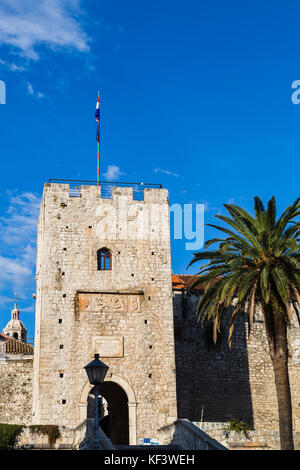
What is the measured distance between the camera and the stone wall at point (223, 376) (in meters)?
31.8

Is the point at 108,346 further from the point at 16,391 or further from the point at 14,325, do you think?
the point at 14,325

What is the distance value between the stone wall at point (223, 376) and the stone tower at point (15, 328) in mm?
41213

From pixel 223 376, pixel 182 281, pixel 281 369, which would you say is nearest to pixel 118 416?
pixel 223 376

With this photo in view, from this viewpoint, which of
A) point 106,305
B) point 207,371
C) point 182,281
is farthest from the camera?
point 182,281

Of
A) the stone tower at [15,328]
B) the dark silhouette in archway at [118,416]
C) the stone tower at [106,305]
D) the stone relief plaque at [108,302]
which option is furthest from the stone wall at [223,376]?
the stone tower at [15,328]

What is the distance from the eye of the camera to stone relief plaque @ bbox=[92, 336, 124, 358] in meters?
26.2

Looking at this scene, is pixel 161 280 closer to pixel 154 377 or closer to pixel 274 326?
pixel 154 377

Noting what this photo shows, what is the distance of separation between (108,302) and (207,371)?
854cm

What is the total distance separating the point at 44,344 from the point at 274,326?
32.7ft

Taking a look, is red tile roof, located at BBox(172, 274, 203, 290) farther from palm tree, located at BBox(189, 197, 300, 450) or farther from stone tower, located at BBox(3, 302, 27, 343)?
stone tower, located at BBox(3, 302, 27, 343)

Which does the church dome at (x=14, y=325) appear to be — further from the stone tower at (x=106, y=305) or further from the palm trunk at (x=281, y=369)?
the palm trunk at (x=281, y=369)

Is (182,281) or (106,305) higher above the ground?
(182,281)

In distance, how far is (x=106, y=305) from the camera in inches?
1061

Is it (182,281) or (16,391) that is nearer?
(16,391)
